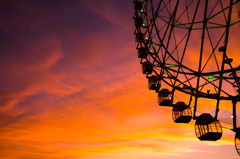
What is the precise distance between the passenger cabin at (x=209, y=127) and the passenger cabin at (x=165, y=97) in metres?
5.12

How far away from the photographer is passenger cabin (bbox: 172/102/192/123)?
19.0 m

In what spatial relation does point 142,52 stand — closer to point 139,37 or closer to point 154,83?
point 139,37

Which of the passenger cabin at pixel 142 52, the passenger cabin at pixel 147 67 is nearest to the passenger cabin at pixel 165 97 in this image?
the passenger cabin at pixel 147 67

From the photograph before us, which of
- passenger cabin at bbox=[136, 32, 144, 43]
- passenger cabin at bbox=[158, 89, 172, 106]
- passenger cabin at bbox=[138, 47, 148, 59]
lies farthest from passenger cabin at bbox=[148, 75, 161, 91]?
passenger cabin at bbox=[136, 32, 144, 43]

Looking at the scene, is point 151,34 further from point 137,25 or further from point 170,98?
point 170,98

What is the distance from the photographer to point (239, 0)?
1212cm

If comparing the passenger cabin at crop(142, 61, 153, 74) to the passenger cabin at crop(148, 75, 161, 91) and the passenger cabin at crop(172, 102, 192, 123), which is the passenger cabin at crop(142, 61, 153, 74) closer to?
the passenger cabin at crop(148, 75, 161, 91)

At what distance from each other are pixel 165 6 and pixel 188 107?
8859 millimetres

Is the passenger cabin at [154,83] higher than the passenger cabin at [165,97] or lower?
higher

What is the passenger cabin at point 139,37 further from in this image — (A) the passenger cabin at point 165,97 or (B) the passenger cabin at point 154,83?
(A) the passenger cabin at point 165,97

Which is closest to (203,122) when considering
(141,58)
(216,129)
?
(216,129)

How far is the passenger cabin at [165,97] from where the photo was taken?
21641mm

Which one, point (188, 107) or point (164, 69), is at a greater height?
point (164, 69)

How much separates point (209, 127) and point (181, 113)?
3.46m
